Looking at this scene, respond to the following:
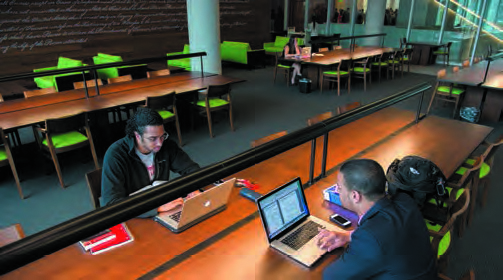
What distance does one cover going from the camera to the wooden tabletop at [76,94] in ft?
14.0

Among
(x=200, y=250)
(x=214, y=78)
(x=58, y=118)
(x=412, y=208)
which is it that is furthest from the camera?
(x=214, y=78)

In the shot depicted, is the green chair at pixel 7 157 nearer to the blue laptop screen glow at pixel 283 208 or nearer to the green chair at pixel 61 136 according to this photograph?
the green chair at pixel 61 136

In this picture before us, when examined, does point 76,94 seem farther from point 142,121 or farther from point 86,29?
point 86,29

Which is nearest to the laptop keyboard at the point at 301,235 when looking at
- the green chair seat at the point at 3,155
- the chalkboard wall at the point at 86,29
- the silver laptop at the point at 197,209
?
the silver laptop at the point at 197,209

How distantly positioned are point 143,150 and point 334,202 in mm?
1262

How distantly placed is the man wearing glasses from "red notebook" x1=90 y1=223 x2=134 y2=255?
29 centimetres

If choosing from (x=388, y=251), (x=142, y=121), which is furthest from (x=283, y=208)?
(x=142, y=121)

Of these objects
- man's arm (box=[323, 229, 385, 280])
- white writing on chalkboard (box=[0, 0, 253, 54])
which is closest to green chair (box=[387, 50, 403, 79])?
white writing on chalkboard (box=[0, 0, 253, 54])

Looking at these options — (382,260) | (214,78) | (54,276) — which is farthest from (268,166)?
(214,78)

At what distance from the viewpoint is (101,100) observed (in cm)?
443

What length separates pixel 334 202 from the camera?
2.02 m

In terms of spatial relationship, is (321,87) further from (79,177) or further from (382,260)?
(382,260)

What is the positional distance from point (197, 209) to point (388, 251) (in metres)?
0.91

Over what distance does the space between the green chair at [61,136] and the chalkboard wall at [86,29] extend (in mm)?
5254
